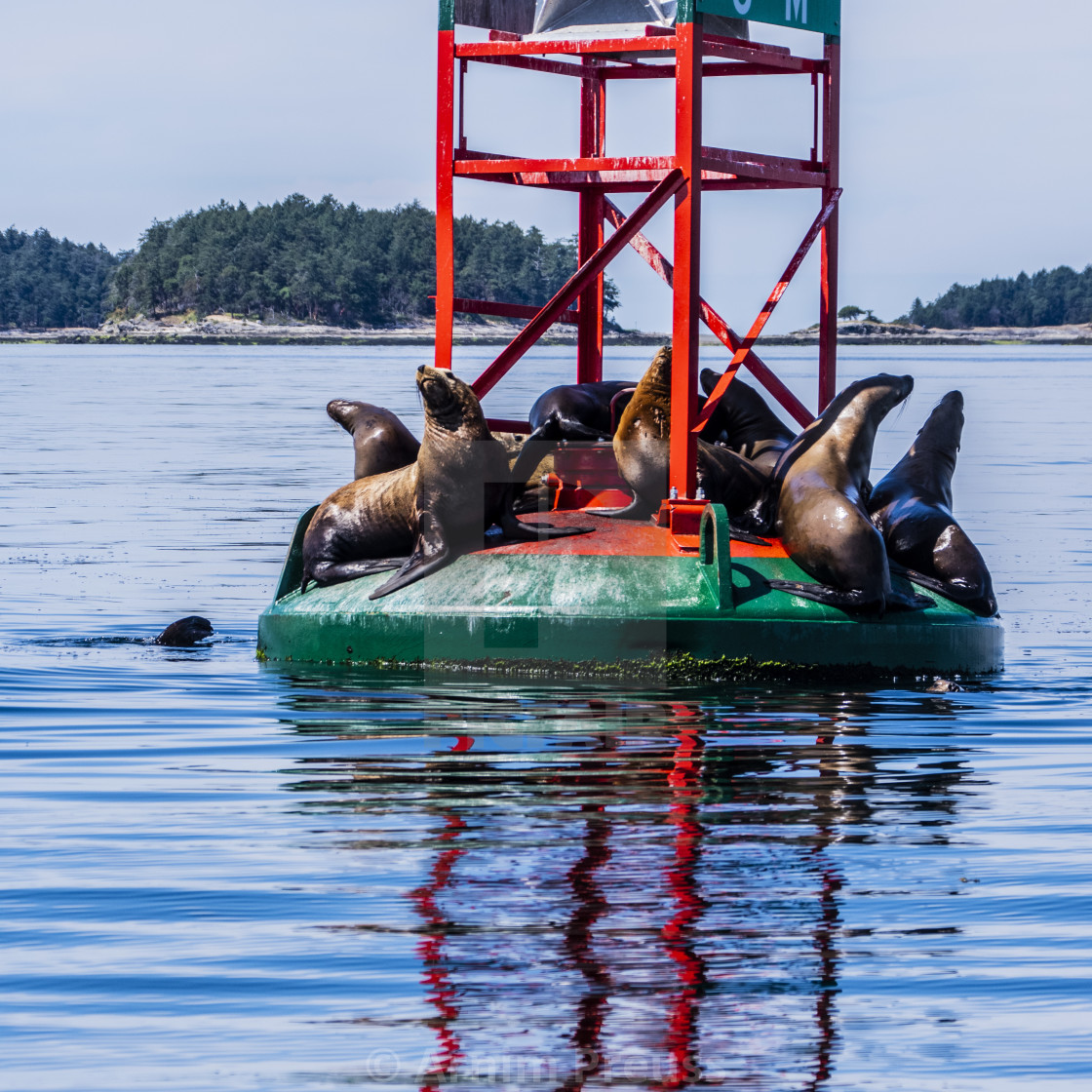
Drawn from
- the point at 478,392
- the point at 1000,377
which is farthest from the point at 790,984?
the point at 1000,377

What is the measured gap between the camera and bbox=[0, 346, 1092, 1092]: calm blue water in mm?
6191

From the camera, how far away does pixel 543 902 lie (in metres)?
7.59

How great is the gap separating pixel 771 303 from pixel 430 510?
3.11 metres

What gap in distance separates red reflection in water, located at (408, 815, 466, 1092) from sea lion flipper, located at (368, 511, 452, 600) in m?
4.49

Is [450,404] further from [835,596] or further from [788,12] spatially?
[788,12]

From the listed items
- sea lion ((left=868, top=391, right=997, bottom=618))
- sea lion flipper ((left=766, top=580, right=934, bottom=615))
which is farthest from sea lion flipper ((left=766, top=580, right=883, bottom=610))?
sea lion ((left=868, top=391, right=997, bottom=618))

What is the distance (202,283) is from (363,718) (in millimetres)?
177127

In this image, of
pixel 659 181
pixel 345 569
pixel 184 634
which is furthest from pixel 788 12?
pixel 184 634

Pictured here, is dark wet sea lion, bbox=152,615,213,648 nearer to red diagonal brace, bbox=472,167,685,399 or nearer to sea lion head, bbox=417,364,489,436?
sea lion head, bbox=417,364,489,436

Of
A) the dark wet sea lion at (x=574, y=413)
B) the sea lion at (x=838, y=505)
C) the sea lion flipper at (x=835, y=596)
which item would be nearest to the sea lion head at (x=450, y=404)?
the dark wet sea lion at (x=574, y=413)

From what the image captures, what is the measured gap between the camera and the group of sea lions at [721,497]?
12.8 meters

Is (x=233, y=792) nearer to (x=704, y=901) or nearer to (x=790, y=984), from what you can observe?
(x=704, y=901)

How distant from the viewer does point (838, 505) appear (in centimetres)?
1282

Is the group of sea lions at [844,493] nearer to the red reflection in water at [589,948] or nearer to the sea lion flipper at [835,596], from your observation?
the sea lion flipper at [835,596]
